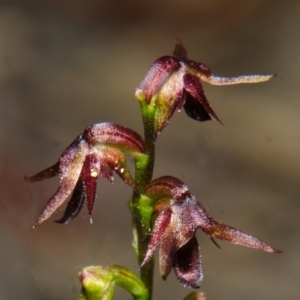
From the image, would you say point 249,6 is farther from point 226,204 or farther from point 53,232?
point 53,232

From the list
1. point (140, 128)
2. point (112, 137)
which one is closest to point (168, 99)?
point (112, 137)

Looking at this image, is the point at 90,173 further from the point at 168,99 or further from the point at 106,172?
the point at 168,99

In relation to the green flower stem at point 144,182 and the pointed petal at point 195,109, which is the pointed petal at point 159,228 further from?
the pointed petal at point 195,109

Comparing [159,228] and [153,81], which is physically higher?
[153,81]

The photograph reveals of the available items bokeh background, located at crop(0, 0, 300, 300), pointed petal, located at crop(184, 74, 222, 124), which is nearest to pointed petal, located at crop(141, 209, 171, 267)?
pointed petal, located at crop(184, 74, 222, 124)

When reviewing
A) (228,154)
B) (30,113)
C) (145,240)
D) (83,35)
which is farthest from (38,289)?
(145,240)

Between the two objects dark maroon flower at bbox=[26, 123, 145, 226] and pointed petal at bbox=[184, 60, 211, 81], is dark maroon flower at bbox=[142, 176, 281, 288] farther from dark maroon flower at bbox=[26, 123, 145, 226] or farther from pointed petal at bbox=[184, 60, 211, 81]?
pointed petal at bbox=[184, 60, 211, 81]
